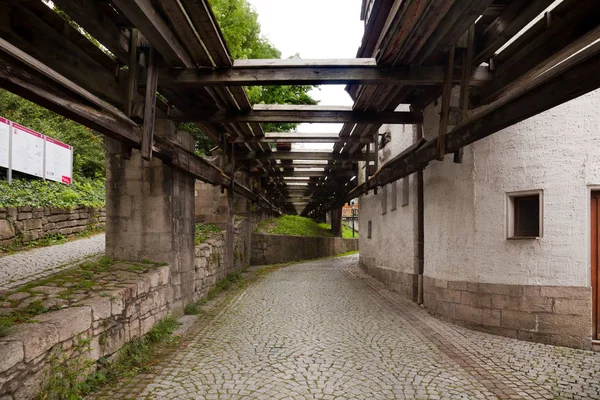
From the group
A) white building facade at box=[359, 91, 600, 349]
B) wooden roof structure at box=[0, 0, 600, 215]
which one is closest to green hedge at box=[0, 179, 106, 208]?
wooden roof structure at box=[0, 0, 600, 215]

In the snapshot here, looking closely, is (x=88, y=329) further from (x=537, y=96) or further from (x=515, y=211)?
(x=515, y=211)

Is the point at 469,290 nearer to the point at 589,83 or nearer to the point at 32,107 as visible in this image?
the point at 589,83

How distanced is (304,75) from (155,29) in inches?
74.8

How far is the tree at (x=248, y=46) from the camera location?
54.2 feet

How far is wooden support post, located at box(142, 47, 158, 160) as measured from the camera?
18.2 feet

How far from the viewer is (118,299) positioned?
5176 mm

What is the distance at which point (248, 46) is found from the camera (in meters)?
19.8

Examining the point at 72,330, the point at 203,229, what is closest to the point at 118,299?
the point at 72,330

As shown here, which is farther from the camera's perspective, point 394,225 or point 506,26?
point 394,225

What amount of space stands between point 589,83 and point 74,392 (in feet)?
16.1

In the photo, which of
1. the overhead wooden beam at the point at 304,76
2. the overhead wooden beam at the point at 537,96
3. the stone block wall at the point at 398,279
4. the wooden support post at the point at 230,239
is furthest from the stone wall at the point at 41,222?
the overhead wooden beam at the point at 537,96

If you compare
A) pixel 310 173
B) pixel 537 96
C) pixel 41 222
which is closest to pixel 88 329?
pixel 537 96

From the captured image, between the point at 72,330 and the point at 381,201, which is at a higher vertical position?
the point at 381,201

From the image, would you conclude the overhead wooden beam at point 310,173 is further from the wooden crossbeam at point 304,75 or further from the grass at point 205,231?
the wooden crossbeam at point 304,75
